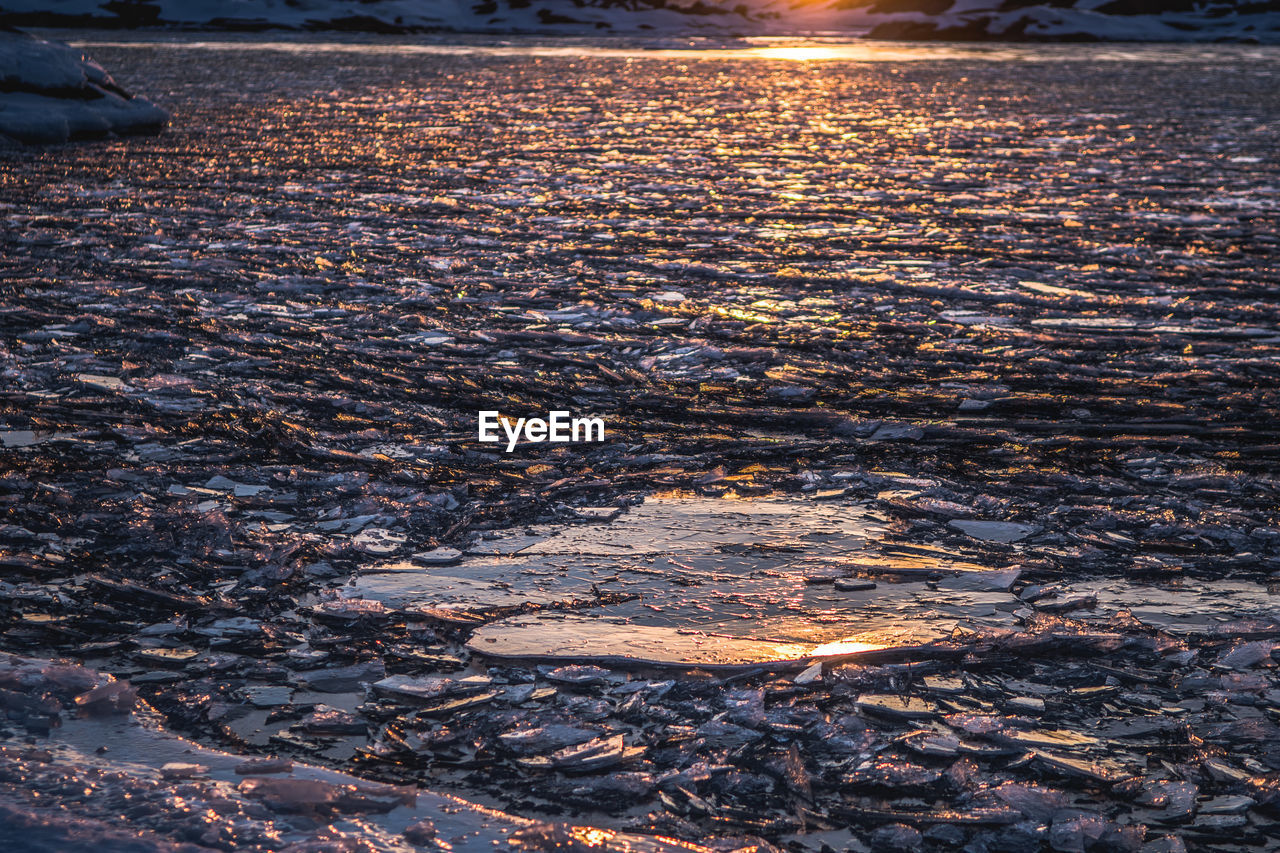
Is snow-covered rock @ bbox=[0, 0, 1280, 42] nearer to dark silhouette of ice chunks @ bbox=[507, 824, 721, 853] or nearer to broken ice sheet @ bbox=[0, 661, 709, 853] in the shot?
broken ice sheet @ bbox=[0, 661, 709, 853]

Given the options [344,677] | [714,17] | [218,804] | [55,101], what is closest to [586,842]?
[218,804]

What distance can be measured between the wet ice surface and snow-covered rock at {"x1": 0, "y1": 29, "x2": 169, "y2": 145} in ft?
11.4

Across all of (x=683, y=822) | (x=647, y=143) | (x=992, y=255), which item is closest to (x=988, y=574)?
(x=683, y=822)

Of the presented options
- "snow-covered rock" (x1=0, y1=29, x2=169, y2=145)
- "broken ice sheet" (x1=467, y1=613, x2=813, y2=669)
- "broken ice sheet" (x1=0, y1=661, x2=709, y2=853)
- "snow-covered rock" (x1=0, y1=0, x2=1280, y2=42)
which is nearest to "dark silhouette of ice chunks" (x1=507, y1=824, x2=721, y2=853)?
"broken ice sheet" (x1=0, y1=661, x2=709, y2=853)

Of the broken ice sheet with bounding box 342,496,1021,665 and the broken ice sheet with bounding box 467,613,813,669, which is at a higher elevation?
the broken ice sheet with bounding box 342,496,1021,665

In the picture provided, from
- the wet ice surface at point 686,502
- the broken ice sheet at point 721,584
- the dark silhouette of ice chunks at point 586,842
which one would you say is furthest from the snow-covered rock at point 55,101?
the dark silhouette of ice chunks at point 586,842

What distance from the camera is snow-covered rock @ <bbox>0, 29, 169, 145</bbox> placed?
11172 mm

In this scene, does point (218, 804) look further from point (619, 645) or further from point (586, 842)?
point (619, 645)

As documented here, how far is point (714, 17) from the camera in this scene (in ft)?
184

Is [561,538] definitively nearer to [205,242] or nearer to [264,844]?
[264,844]

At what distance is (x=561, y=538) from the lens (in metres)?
3.13

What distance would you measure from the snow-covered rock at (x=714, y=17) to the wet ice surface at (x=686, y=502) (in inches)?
1565

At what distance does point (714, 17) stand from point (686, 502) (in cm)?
5642

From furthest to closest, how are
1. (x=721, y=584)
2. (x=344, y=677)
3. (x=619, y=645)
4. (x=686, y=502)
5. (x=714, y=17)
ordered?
(x=714, y=17) → (x=686, y=502) → (x=721, y=584) → (x=619, y=645) → (x=344, y=677)
